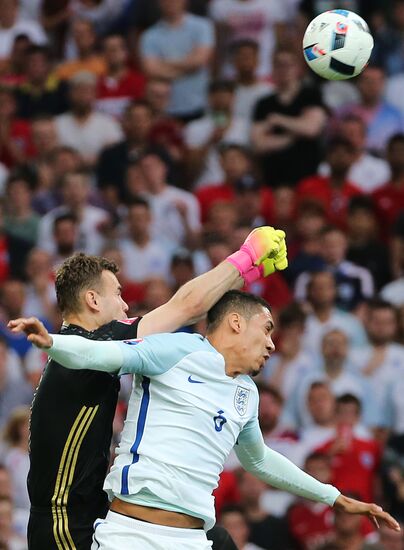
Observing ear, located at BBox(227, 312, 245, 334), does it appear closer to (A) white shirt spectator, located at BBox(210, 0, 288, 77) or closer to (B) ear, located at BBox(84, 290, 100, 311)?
(B) ear, located at BBox(84, 290, 100, 311)

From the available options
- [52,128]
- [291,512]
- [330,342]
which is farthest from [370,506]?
[52,128]

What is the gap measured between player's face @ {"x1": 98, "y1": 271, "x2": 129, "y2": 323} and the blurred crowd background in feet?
12.7

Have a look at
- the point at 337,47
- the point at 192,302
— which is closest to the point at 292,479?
the point at 192,302

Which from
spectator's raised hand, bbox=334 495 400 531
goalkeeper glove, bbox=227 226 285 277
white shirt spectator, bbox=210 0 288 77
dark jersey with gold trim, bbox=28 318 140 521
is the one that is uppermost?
goalkeeper glove, bbox=227 226 285 277

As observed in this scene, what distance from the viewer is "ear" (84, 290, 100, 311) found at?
6707mm

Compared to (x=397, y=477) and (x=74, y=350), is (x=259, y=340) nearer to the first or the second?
(x=74, y=350)

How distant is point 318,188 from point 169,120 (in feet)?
7.16

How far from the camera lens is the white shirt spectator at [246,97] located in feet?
49.2

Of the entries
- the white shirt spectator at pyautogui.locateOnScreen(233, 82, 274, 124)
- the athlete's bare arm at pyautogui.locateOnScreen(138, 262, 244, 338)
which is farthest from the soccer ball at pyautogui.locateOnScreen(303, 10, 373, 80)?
the white shirt spectator at pyautogui.locateOnScreen(233, 82, 274, 124)

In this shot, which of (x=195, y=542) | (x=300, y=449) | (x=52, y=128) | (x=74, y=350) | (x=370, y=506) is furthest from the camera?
(x=52, y=128)

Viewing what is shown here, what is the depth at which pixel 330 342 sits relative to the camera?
11.9 m

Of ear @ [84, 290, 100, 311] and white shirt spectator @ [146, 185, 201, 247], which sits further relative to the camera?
white shirt spectator @ [146, 185, 201, 247]

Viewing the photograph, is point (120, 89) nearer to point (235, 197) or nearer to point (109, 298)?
point (235, 197)

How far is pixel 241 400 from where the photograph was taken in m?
6.70
